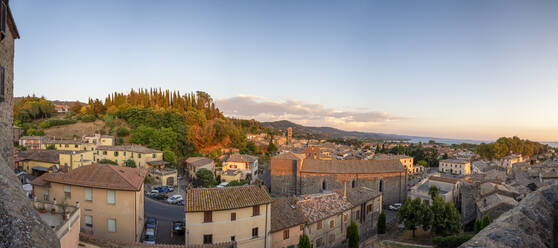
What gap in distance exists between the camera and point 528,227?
79.4 inches

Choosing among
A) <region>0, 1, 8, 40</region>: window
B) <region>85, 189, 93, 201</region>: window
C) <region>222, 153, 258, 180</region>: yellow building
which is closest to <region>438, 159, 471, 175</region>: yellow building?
<region>222, 153, 258, 180</region>: yellow building

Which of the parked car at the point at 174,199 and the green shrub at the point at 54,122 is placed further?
the green shrub at the point at 54,122

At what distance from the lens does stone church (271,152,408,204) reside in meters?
37.0

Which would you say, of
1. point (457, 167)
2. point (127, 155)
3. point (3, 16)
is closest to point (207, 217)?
point (3, 16)

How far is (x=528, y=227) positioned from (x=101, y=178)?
21691 mm

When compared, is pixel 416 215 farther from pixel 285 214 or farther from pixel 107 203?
pixel 107 203

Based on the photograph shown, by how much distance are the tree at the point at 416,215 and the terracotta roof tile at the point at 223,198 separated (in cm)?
1398

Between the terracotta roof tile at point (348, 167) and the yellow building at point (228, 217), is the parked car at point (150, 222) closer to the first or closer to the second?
the yellow building at point (228, 217)

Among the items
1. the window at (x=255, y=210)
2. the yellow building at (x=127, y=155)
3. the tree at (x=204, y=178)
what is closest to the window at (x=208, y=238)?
the window at (x=255, y=210)

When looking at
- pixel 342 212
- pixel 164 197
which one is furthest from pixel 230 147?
pixel 342 212

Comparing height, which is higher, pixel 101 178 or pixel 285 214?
pixel 101 178

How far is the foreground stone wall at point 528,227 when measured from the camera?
1894mm

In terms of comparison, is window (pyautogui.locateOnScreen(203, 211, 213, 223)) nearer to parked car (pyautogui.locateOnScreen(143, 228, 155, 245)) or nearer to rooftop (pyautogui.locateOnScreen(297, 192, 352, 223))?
parked car (pyautogui.locateOnScreen(143, 228, 155, 245))

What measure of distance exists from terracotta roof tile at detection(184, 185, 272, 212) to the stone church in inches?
735
